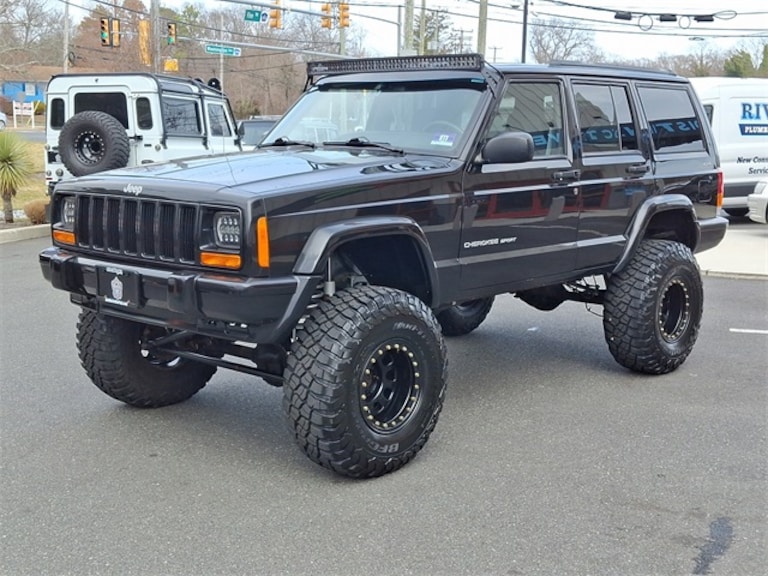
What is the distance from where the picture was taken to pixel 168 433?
4.89 meters

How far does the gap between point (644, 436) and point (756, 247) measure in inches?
356

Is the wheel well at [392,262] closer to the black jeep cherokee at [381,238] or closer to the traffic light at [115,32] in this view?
the black jeep cherokee at [381,238]

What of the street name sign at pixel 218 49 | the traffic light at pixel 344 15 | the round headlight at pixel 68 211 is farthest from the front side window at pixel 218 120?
the street name sign at pixel 218 49

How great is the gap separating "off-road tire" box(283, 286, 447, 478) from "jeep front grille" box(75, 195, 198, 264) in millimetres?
714

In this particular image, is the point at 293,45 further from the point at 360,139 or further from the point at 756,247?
the point at 360,139

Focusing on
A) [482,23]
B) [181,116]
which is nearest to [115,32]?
[482,23]

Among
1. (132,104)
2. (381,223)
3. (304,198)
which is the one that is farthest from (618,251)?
(132,104)

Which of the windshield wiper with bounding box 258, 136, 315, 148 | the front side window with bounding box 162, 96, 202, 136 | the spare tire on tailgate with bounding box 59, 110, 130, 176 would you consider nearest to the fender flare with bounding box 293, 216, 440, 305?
the windshield wiper with bounding box 258, 136, 315, 148

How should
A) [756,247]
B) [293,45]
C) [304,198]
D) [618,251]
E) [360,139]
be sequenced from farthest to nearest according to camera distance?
[293,45]
[756,247]
[618,251]
[360,139]
[304,198]

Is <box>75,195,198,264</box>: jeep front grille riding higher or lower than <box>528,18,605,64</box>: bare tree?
lower

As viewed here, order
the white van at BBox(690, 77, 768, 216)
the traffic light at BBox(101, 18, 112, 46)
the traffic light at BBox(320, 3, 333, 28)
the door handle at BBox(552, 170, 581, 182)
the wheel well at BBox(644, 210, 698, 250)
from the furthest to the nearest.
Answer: the traffic light at BBox(320, 3, 333, 28), the traffic light at BBox(101, 18, 112, 46), the white van at BBox(690, 77, 768, 216), the wheel well at BBox(644, 210, 698, 250), the door handle at BBox(552, 170, 581, 182)

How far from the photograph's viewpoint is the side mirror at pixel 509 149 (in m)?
4.66

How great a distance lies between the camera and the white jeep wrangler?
12.6 m

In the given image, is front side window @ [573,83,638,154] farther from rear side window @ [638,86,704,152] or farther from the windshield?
the windshield
